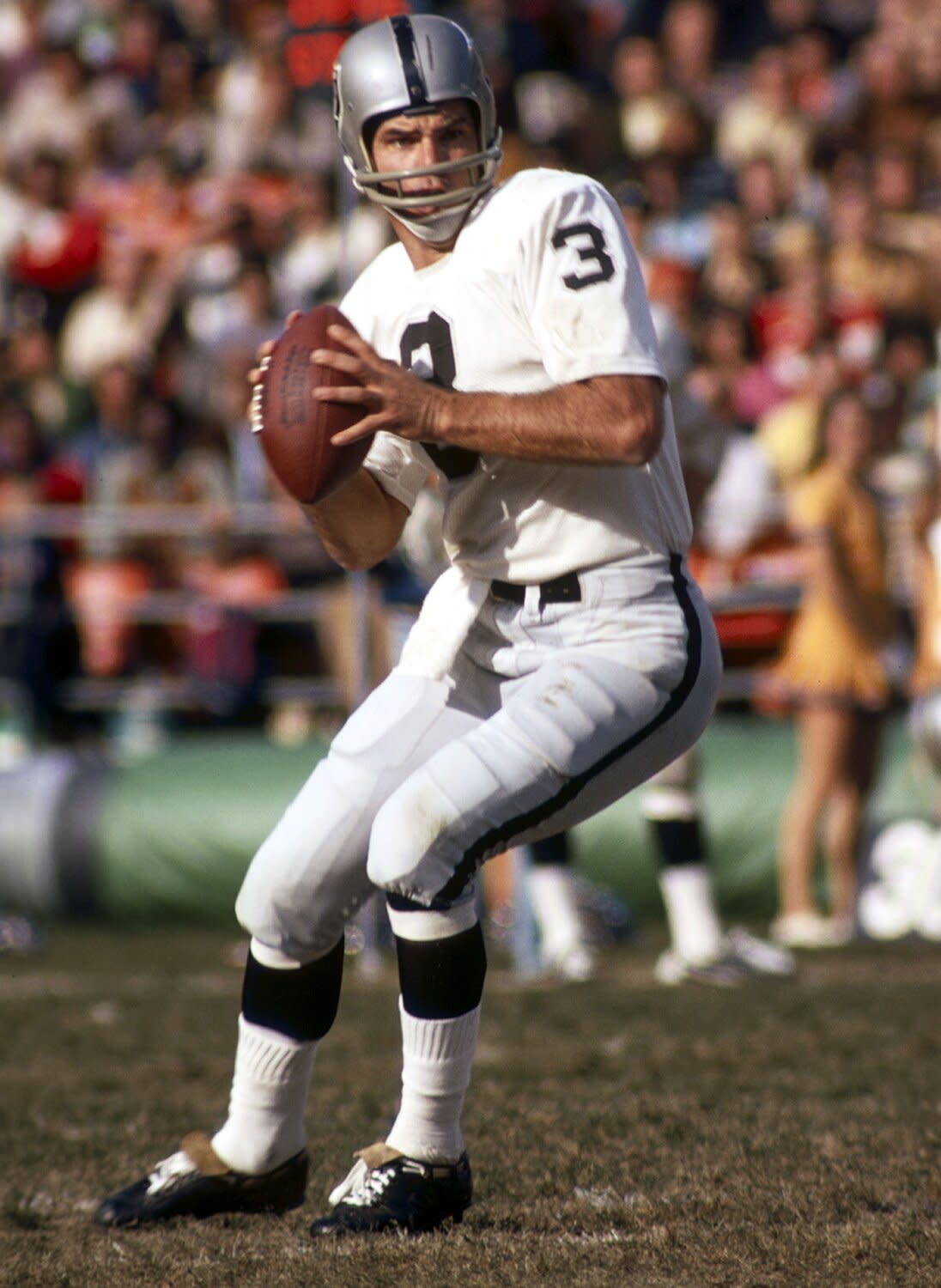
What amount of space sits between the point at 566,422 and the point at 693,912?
323 centimetres

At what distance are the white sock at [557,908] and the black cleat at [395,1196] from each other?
9.66ft

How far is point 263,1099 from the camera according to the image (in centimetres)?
306

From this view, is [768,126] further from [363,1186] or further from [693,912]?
[363,1186]

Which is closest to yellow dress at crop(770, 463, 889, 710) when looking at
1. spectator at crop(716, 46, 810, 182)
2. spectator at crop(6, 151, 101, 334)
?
spectator at crop(716, 46, 810, 182)

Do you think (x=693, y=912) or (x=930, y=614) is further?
(x=930, y=614)

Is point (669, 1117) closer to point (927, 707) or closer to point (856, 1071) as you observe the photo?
point (856, 1071)

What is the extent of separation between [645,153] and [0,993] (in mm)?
6296

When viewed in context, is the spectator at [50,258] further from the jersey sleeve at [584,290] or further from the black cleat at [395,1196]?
the black cleat at [395,1196]

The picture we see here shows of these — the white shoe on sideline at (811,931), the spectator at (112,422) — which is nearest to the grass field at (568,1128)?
the white shoe on sideline at (811,931)

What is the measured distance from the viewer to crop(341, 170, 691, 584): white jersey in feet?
9.31

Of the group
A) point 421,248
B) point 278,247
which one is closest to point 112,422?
point 278,247

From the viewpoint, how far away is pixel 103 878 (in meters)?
8.02

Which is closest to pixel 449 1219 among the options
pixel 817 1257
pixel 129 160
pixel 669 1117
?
pixel 817 1257

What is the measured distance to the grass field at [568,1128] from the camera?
2.69 meters
